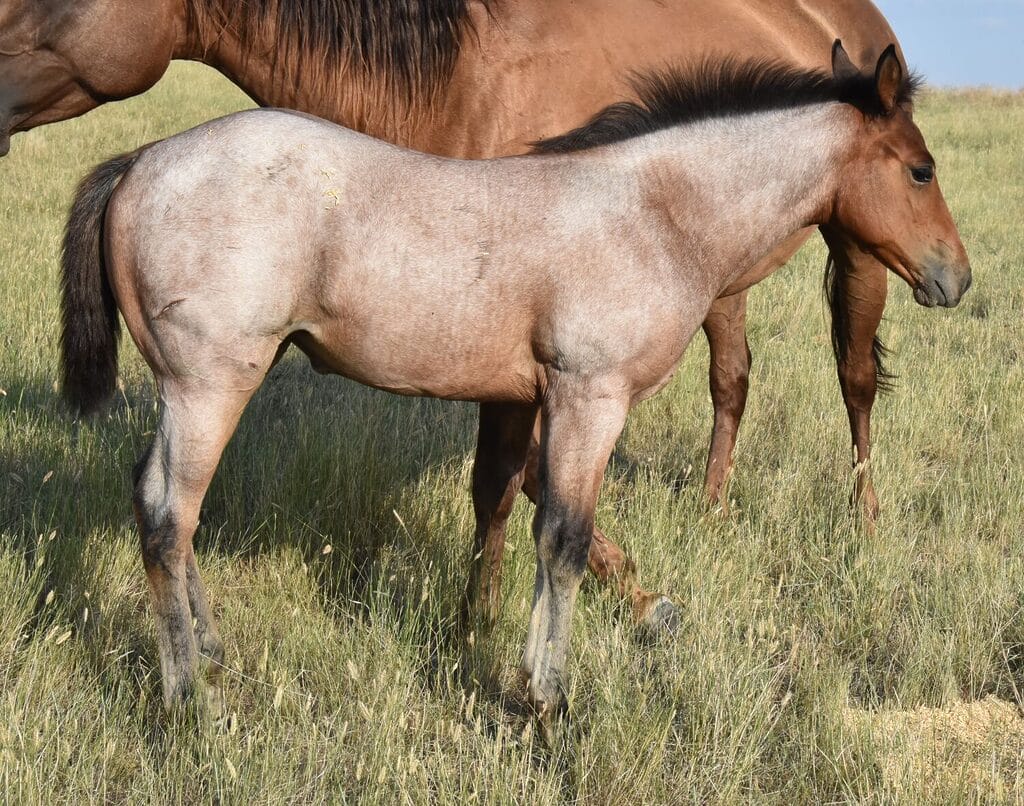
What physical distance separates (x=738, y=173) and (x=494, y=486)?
1368mm

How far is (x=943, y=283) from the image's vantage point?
10.2ft

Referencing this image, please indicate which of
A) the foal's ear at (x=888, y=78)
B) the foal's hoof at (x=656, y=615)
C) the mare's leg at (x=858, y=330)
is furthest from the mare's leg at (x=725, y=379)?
the foal's ear at (x=888, y=78)

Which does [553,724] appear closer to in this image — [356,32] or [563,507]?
[563,507]

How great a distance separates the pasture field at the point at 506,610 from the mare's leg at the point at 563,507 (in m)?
0.10

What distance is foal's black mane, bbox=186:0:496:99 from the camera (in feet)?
11.1

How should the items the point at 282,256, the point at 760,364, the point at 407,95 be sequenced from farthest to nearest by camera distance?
the point at 760,364 → the point at 407,95 → the point at 282,256

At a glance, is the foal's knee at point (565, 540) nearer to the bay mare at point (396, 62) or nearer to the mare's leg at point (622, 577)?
the bay mare at point (396, 62)

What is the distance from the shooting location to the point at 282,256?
8.23 feet

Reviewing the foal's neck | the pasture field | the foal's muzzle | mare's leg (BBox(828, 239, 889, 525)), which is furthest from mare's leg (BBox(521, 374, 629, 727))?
mare's leg (BBox(828, 239, 889, 525))

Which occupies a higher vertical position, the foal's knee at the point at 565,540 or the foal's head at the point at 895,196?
the foal's head at the point at 895,196

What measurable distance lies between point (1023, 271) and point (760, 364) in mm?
3972

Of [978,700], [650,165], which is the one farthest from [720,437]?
[650,165]

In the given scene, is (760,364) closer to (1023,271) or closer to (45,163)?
(1023,271)

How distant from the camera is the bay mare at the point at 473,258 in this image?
253 centimetres
